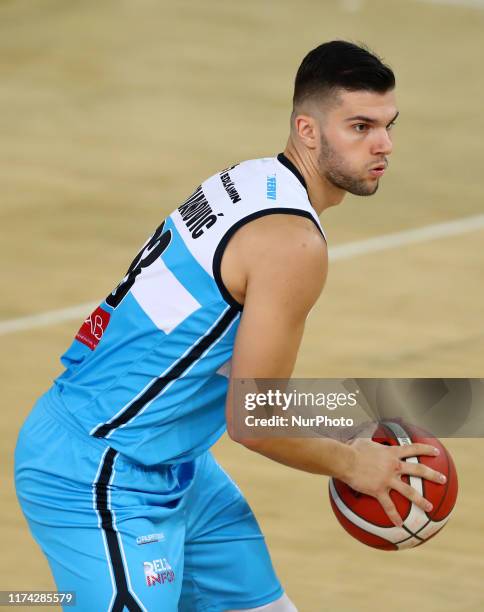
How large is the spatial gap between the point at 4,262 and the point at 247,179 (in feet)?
18.5

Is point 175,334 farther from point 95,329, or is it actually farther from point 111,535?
point 111,535

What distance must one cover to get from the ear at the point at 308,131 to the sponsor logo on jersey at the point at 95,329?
0.88 meters

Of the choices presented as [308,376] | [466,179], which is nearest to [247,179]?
[308,376]

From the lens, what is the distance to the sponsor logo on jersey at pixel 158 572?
15.9 feet

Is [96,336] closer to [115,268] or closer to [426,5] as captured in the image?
[115,268]

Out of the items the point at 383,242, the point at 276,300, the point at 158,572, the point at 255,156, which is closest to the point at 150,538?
the point at 158,572

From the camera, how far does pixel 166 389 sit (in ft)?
16.1

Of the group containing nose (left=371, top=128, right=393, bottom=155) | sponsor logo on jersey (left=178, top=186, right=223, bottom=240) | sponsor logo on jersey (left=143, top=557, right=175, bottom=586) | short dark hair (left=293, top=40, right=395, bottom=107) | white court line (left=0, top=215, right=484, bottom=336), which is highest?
white court line (left=0, top=215, right=484, bottom=336)

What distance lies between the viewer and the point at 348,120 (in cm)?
505

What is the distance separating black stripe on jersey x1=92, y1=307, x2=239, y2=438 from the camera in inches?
190

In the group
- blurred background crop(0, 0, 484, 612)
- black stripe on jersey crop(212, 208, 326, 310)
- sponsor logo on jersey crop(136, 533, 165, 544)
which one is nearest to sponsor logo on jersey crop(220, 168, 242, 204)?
black stripe on jersey crop(212, 208, 326, 310)

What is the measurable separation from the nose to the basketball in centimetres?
97

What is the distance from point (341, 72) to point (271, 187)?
51 cm

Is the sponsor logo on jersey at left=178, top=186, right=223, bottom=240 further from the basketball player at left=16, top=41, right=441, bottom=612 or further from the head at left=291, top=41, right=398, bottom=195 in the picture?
the head at left=291, top=41, right=398, bottom=195
